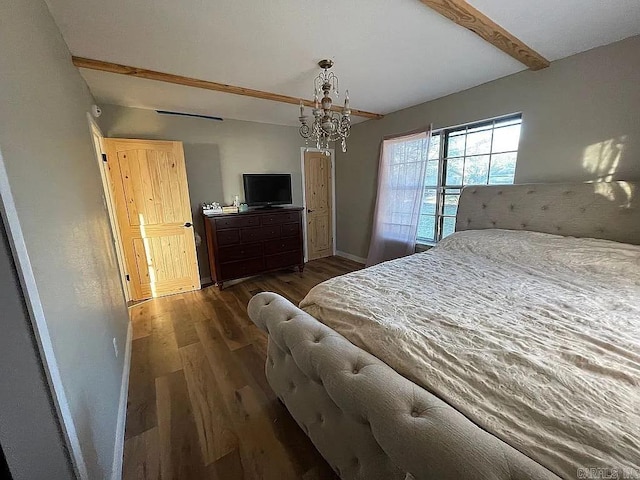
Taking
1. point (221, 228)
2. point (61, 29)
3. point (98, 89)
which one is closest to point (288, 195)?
point (221, 228)

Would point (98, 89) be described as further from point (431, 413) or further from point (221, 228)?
point (431, 413)

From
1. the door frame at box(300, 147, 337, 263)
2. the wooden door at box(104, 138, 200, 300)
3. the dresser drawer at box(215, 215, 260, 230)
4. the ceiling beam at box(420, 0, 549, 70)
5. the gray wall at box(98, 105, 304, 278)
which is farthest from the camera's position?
the door frame at box(300, 147, 337, 263)

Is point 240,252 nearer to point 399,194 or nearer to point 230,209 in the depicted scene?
point 230,209

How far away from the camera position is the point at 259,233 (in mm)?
3539

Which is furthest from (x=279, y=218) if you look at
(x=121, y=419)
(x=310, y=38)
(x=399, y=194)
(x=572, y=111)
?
(x=572, y=111)

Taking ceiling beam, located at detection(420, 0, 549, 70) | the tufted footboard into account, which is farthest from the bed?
ceiling beam, located at detection(420, 0, 549, 70)

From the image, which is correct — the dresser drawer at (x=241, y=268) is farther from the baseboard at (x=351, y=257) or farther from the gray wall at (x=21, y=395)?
the gray wall at (x=21, y=395)

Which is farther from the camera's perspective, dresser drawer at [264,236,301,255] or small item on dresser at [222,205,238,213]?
dresser drawer at [264,236,301,255]

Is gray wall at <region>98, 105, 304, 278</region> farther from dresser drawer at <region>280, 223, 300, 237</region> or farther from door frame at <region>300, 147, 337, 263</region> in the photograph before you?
dresser drawer at <region>280, 223, 300, 237</region>

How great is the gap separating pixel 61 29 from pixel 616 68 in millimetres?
3761

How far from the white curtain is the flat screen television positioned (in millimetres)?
1453

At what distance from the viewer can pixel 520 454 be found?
56 centimetres

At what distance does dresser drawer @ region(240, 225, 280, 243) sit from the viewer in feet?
11.2

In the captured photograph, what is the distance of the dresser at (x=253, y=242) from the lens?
3.27 metres
